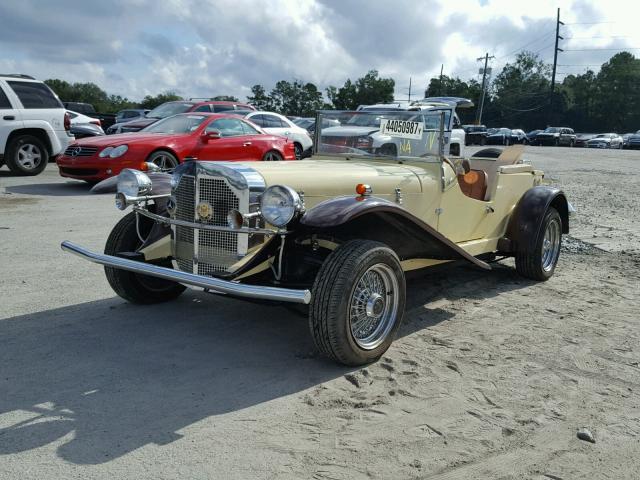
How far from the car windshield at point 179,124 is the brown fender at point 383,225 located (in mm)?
7792

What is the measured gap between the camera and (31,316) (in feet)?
14.7

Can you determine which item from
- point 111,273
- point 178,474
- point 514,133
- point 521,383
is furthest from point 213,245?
point 514,133

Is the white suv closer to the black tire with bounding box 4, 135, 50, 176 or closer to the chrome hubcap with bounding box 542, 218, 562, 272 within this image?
the black tire with bounding box 4, 135, 50, 176

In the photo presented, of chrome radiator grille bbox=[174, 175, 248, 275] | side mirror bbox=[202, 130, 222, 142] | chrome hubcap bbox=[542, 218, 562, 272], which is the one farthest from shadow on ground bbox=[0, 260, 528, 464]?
side mirror bbox=[202, 130, 222, 142]

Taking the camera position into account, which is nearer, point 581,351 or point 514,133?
point 581,351

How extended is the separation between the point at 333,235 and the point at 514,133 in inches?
1875

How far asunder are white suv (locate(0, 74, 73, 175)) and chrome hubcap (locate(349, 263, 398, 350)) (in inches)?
424

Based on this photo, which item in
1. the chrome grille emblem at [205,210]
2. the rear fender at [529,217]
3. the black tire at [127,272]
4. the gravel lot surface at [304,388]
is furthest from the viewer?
the rear fender at [529,217]

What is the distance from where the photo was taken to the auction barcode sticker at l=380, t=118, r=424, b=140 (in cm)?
503

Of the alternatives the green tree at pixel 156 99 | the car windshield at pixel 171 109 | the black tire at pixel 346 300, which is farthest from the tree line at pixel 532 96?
the black tire at pixel 346 300

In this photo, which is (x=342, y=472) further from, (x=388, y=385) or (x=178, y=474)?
(x=388, y=385)

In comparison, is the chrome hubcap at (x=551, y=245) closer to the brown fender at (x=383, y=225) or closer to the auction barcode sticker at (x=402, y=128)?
the brown fender at (x=383, y=225)

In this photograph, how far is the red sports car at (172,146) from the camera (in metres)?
10.5

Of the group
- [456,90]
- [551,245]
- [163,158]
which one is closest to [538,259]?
[551,245]
